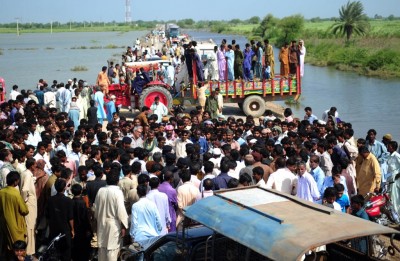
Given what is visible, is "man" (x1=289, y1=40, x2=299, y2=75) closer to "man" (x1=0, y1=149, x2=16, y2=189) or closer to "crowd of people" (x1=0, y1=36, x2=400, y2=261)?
"crowd of people" (x1=0, y1=36, x2=400, y2=261)

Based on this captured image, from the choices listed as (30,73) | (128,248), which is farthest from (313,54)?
(128,248)

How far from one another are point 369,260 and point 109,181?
10.2 feet

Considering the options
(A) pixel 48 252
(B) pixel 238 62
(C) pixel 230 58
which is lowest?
(A) pixel 48 252

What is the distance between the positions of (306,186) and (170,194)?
1760mm

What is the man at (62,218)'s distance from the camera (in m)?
6.86

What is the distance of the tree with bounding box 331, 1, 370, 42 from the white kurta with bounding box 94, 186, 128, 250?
170ft

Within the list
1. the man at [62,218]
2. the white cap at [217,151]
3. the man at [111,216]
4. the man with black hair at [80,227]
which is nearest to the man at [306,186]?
the white cap at [217,151]

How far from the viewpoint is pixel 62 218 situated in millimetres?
6875

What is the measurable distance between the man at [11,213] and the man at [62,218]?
1.06 ft

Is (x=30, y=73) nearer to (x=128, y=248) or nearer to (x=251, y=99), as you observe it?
(x=251, y=99)

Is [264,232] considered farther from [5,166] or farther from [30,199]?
[5,166]

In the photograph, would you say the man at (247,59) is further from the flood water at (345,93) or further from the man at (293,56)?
the flood water at (345,93)

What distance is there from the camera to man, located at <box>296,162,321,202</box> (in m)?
7.46

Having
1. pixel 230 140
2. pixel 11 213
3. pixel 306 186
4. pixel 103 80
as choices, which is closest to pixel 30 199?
pixel 11 213
